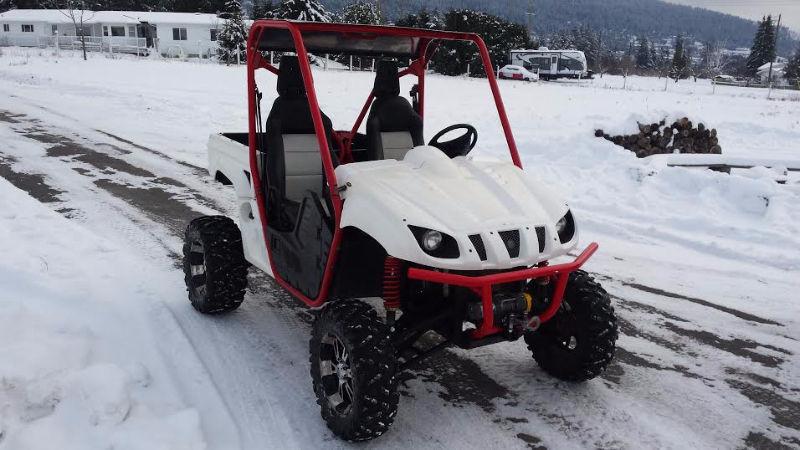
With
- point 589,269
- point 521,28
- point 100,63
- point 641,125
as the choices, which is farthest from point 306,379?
point 521,28

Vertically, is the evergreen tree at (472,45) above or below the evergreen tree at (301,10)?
below

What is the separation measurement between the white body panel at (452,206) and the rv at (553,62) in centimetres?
3720

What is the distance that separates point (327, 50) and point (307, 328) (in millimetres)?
1924

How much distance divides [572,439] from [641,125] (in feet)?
28.9

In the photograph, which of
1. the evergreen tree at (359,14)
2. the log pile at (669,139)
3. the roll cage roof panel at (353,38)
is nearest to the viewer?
the roll cage roof panel at (353,38)

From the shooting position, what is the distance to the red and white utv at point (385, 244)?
318 cm

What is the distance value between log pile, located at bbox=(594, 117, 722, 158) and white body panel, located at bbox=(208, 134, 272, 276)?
303 inches

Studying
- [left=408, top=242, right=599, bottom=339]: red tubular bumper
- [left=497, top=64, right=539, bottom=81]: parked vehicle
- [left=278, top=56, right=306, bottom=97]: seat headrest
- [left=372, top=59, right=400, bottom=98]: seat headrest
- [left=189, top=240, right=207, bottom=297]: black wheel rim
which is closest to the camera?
[left=408, top=242, right=599, bottom=339]: red tubular bumper

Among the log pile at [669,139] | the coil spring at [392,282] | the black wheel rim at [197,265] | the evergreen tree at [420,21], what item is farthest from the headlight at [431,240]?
the evergreen tree at [420,21]

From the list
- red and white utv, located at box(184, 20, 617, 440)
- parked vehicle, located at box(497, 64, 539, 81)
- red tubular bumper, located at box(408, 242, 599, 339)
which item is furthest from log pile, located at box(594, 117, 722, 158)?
parked vehicle, located at box(497, 64, 539, 81)

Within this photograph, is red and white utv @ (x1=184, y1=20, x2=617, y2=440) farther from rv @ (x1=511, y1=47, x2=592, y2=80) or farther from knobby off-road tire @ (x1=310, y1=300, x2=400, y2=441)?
rv @ (x1=511, y1=47, x2=592, y2=80)

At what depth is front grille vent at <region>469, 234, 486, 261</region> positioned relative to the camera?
318cm

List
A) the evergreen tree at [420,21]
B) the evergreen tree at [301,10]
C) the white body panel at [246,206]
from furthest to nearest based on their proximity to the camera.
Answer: the evergreen tree at [420,21]
the evergreen tree at [301,10]
the white body panel at [246,206]

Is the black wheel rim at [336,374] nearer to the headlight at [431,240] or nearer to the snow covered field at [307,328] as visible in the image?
the snow covered field at [307,328]
